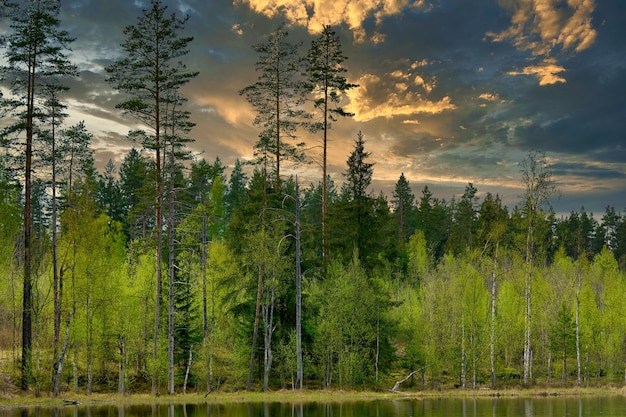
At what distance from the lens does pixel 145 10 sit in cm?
4009

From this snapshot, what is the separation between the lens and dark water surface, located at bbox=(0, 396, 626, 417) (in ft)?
92.2

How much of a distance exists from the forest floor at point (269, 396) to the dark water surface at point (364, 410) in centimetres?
155

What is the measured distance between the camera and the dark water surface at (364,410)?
1106 inches

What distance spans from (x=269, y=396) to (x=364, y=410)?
938cm

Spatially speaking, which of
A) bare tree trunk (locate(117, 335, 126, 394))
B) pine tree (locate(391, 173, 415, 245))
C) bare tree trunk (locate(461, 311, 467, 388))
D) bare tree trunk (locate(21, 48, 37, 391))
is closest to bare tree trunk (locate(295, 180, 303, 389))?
bare tree trunk (locate(117, 335, 126, 394))

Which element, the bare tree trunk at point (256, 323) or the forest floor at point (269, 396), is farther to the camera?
the bare tree trunk at point (256, 323)

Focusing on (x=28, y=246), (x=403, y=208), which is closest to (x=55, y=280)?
(x=28, y=246)

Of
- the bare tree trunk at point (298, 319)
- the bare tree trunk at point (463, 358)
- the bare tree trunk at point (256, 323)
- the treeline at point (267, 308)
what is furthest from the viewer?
the bare tree trunk at point (463, 358)

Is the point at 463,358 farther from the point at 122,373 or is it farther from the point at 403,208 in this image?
the point at 403,208

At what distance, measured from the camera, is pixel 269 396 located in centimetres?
3778

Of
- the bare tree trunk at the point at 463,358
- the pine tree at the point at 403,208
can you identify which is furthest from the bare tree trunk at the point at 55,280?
the pine tree at the point at 403,208

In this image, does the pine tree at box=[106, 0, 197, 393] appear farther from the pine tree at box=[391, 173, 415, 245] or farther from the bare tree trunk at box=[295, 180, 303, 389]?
the pine tree at box=[391, 173, 415, 245]

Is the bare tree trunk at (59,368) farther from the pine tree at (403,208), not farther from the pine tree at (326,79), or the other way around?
the pine tree at (403,208)

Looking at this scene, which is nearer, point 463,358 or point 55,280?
point 55,280
